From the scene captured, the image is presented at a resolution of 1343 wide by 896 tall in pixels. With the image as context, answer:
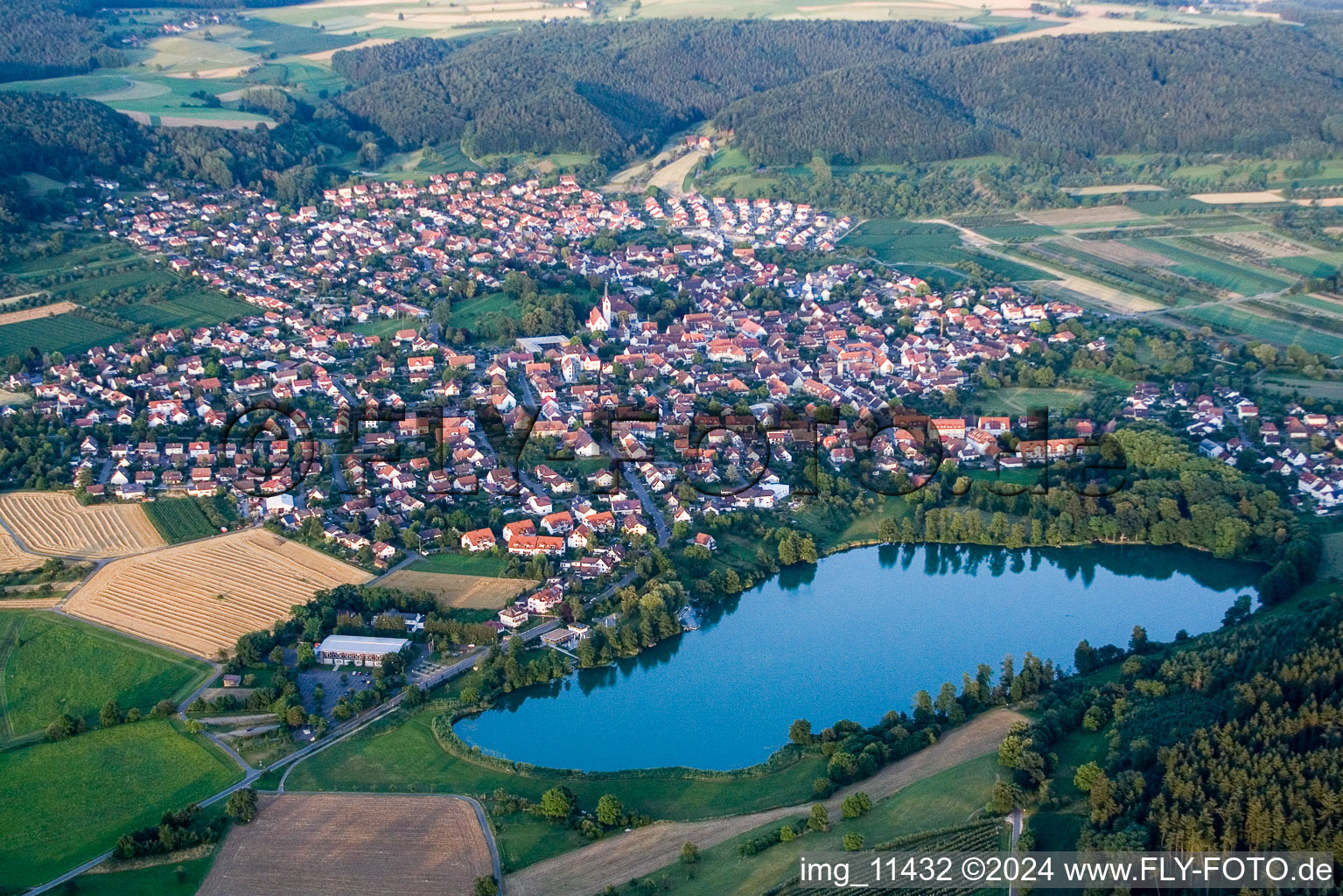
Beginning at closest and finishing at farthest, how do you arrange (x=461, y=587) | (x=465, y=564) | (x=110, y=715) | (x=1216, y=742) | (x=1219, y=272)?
(x=1216, y=742)
(x=110, y=715)
(x=461, y=587)
(x=465, y=564)
(x=1219, y=272)

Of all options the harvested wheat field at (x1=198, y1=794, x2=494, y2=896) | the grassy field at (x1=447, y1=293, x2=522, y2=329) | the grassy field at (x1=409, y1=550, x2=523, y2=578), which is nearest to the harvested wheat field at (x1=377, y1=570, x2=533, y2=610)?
the grassy field at (x1=409, y1=550, x2=523, y2=578)

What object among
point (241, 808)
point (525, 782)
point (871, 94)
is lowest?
point (525, 782)

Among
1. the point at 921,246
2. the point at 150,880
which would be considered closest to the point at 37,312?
the point at 150,880

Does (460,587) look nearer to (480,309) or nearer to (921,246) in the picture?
(480,309)

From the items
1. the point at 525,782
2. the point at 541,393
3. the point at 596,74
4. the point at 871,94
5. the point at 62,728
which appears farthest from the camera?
the point at 596,74

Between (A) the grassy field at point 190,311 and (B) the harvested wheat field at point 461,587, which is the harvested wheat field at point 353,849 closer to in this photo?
(B) the harvested wheat field at point 461,587
